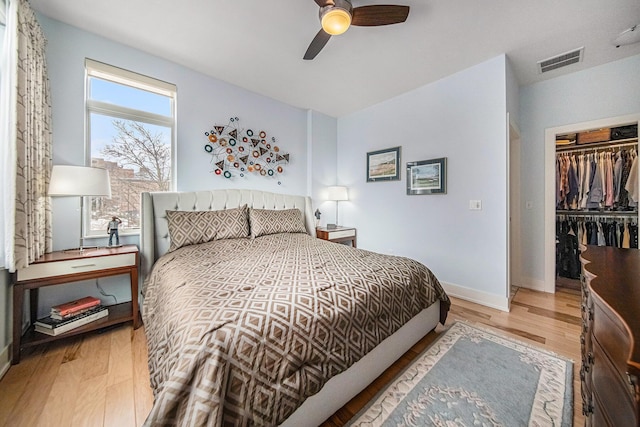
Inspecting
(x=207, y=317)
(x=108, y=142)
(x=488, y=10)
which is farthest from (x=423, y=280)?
(x=108, y=142)

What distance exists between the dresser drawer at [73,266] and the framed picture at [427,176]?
3.28 meters

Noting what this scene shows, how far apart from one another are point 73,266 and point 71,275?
0.07m

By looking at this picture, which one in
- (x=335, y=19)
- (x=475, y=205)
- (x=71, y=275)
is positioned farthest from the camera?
(x=475, y=205)

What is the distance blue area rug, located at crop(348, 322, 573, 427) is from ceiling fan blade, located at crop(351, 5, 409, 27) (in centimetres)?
249

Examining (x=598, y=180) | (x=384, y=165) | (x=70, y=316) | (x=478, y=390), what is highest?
(x=384, y=165)

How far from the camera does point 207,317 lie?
97 cm

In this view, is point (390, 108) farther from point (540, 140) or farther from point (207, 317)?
point (207, 317)

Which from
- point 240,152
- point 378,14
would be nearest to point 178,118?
point 240,152

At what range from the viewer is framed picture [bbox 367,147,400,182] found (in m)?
3.47

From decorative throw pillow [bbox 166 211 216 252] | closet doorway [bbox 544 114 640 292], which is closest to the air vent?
closet doorway [bbox 544 114 640 292]

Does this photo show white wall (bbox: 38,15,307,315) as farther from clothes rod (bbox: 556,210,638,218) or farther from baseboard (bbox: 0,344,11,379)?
clothes rod (bbox: 556,210,638,218)

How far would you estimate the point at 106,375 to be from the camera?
1.53 meters

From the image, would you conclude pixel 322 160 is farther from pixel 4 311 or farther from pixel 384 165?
pixel 4 311

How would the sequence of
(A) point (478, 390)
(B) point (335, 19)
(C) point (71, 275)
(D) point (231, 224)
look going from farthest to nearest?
1. (D) point (231, 224)
2. (C) point (71, 275)
3. (B) point (335, 19)
4. (A) point (478, 390)
